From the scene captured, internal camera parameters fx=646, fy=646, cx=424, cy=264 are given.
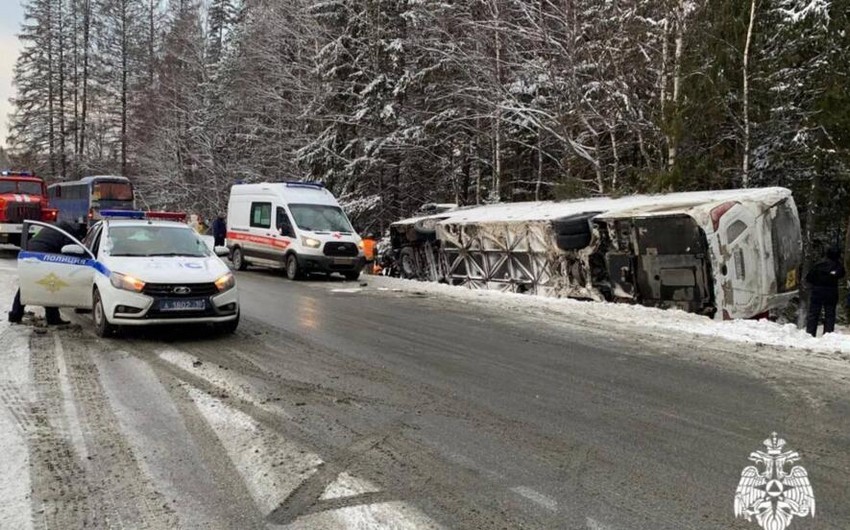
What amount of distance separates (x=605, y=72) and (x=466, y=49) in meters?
4.94

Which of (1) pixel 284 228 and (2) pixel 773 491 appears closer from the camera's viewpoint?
(2) pixel 773 491

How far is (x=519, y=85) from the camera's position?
68.9 ft

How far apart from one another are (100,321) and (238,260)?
35.8ft

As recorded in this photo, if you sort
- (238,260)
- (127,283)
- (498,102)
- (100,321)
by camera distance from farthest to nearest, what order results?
(498,102) < (238,260) < (100,321) < (127,283)

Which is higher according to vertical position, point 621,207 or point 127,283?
point 621,207

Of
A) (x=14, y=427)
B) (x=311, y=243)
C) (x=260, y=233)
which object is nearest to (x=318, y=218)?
(x=311, y=243)

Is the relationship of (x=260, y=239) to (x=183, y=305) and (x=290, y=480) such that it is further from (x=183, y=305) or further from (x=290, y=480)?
(x=290, y=480)

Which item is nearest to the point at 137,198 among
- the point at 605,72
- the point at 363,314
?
the point at 605,72

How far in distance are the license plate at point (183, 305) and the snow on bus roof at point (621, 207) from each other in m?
7.56

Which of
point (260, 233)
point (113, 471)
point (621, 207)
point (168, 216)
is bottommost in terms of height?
point (113, 471)

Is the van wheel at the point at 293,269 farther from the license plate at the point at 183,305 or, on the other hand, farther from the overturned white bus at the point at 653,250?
the license plate at the point at 183,305

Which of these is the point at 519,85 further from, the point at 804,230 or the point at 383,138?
the point at 804,230

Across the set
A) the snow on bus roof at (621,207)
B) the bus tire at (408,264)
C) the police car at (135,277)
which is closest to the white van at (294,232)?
the bus tire at (408,264)

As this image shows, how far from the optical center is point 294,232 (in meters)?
16.7
